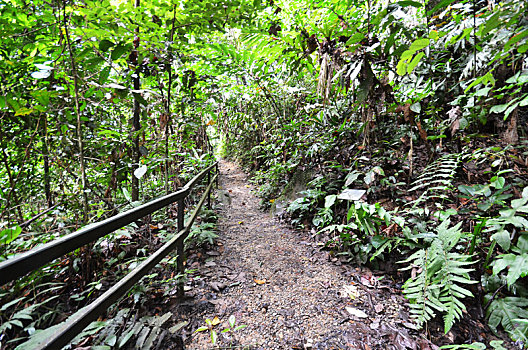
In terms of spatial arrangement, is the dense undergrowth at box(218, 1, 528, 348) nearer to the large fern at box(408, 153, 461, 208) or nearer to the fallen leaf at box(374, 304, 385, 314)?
the large fern at box(408, 153, 461, 208)

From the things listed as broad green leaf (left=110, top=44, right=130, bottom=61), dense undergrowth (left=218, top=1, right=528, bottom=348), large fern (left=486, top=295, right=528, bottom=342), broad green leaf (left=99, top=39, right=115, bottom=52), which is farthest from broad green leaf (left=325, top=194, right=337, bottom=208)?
broad green leaf (left=99, top=39, right=115, bottom=52)

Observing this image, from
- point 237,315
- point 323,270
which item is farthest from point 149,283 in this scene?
point 323,270

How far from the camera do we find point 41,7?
Result: 2432 mm

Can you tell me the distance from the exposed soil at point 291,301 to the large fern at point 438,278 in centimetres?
19

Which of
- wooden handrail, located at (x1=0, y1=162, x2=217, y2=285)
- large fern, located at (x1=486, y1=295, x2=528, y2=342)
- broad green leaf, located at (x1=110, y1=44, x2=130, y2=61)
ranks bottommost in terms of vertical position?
large fern, located at (x1=486, y1=295, x2=528, y2=342)

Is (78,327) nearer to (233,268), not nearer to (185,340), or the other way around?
(185,340)

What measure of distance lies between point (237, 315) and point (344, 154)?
2922 mm

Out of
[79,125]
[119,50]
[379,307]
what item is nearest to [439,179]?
[379,307]

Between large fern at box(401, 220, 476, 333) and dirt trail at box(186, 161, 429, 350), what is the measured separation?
0.21 m

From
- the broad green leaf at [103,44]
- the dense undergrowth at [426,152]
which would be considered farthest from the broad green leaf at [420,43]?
the broad green leaf at [103,44]

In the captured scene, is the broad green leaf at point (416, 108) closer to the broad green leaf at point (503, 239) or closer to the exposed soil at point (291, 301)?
the broad green leaf at point (503, 239)

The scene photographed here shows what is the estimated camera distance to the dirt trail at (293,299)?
198cm

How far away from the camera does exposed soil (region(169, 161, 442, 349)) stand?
1.97 metres

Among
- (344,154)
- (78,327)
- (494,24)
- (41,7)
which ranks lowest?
(78,327)
